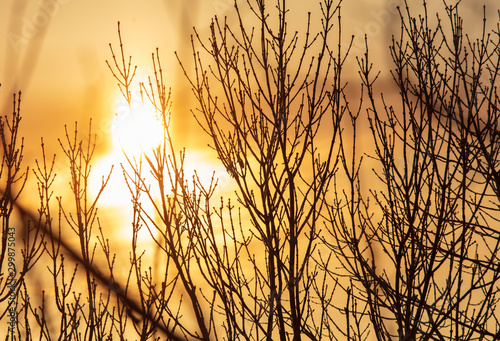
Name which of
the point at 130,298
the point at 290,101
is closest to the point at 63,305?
the point at 130,298

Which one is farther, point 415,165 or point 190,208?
point 190,208

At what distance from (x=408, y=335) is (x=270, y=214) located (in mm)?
1336

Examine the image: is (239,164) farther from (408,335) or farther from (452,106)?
(452,106)

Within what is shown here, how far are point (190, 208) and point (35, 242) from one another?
2165 millimetres

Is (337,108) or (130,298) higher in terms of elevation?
(337,108)

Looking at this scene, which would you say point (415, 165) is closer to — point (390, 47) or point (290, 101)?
point (290, 101)

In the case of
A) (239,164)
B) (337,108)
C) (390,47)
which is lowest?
(239,164)

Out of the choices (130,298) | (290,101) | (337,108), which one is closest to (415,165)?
(337,108)

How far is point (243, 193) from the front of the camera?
431 centimetres

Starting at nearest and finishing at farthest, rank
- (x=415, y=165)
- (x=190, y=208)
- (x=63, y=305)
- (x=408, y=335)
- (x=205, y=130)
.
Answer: (x=408, y=335), (x=415, y=165), (x=190, y=208), (x=205, y=130), (x=63, y=305)

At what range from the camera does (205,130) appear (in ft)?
16.0

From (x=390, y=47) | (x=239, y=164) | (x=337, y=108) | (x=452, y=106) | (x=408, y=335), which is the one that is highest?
(x=390, y=47)

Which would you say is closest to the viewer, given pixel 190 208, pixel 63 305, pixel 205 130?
pixel 190 208

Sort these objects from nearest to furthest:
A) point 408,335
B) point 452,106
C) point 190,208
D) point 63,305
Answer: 1. point 408,335
2. point 190,208
3. point 452,106
4. point 63,305
